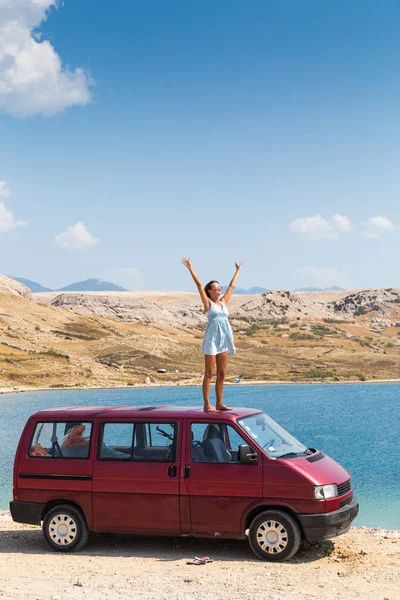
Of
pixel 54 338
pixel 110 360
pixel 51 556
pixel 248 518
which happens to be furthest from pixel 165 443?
pixel 54 338

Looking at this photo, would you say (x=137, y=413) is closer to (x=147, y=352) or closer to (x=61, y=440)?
(x=61, y=440)

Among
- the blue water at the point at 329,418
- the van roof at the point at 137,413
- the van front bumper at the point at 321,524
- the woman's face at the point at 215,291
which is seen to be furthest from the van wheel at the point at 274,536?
the blue water at the point at 329,418

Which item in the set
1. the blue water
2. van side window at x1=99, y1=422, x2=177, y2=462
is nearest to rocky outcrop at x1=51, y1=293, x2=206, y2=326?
the blue water

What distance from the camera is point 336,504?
11.3 meters

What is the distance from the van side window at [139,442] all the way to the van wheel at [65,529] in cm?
112

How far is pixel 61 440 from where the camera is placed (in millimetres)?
12508

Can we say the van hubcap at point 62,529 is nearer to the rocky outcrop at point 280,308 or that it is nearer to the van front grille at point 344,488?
the van front grille at point 344,488

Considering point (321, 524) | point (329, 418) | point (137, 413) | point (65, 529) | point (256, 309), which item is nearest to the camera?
point (321, 524)

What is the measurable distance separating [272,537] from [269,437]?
5.21 feet

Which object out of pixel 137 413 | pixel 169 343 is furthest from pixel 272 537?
pixel 169 343

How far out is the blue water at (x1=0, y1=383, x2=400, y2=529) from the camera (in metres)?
21.6

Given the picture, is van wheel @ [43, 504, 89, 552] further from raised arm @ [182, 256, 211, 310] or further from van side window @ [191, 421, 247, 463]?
raised arm @ [182, 256, 211, 310]

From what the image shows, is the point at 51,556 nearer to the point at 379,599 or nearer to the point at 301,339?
the point at 379,599

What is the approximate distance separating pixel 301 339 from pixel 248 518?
10285 centimetres
